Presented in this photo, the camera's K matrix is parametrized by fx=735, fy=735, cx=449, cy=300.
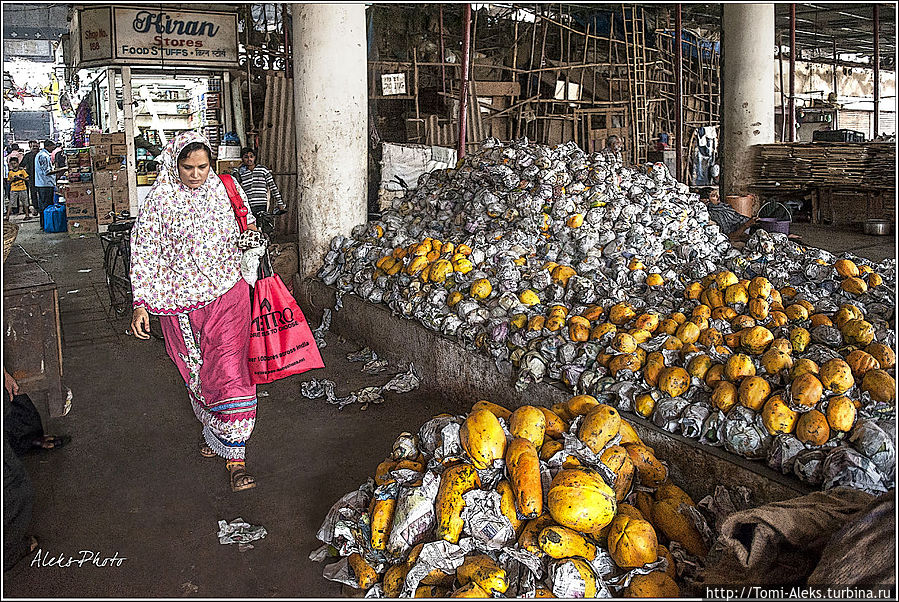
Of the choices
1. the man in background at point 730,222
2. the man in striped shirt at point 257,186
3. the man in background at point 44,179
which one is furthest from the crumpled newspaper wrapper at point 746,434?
the man in background at point 44,179

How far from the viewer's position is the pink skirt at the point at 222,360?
3689mm

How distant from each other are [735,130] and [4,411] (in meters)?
10.0

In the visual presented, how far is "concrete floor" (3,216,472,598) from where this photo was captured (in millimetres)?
2957

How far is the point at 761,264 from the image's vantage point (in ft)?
15.2

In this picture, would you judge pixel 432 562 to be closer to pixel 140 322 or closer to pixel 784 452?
pixel 784 452

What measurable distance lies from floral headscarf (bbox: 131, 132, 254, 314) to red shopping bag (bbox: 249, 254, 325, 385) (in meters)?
0.27

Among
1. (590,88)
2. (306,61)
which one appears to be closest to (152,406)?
(306,61)

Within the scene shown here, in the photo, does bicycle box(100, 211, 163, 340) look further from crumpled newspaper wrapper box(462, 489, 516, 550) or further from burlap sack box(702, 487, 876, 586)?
burlap sack box(702, 487, 876, 586)

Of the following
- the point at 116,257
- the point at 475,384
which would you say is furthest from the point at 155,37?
the point at 475,384

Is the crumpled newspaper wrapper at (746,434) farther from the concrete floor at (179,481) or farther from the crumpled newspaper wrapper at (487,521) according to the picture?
the concrete floor at (179,481)

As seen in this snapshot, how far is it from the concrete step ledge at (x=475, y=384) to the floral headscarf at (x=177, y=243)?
5.58 feet

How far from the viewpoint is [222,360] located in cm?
368

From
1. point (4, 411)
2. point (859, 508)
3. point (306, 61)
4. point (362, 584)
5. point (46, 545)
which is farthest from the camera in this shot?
point (306, 61)

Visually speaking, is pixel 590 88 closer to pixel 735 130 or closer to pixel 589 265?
pixel 735 130
